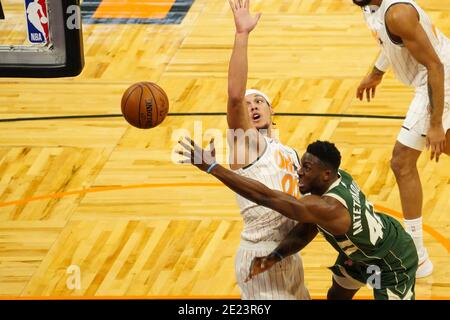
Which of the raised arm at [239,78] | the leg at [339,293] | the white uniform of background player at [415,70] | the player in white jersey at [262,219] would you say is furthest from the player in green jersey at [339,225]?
the white uniform of background player at [415,70]

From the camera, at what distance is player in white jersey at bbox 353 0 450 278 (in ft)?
24.9

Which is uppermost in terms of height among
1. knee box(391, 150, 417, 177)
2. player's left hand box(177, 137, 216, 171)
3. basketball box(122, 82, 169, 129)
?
player's left hand box(177, 137, 216, 171)

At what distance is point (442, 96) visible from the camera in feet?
25.1

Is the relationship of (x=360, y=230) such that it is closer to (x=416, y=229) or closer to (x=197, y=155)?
(x=197, y=155)

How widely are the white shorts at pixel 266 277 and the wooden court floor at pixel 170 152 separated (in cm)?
127

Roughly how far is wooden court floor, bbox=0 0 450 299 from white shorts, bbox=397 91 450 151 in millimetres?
957

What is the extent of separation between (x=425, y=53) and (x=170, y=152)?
3096 mm

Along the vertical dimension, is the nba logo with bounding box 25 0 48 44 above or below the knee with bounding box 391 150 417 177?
above

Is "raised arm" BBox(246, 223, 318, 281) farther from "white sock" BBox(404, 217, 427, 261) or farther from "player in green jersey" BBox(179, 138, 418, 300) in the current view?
"white sock" BBox(404, 217, 427, 261)

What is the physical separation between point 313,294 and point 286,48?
453cm

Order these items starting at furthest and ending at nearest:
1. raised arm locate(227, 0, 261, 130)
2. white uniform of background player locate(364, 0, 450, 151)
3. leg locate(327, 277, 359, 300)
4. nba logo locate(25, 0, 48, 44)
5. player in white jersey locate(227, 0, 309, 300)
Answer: white uniform of background player locate(364, 0, 450, 151) → leg locate(327, 277, 359, 300) → nba logo locate(25, 0, 48, 44) → player in white jersey locate(227, 0, 309, 300) → raised arm locate(227, 0, 261, 130)

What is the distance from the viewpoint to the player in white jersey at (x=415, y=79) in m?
7.58

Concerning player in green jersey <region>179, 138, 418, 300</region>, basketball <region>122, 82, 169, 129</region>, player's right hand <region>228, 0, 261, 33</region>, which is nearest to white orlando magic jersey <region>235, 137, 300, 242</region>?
player in green jersey <region>179, 138, 418, 300</region>

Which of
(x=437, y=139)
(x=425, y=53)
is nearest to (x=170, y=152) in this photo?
(x=437, y=139)
